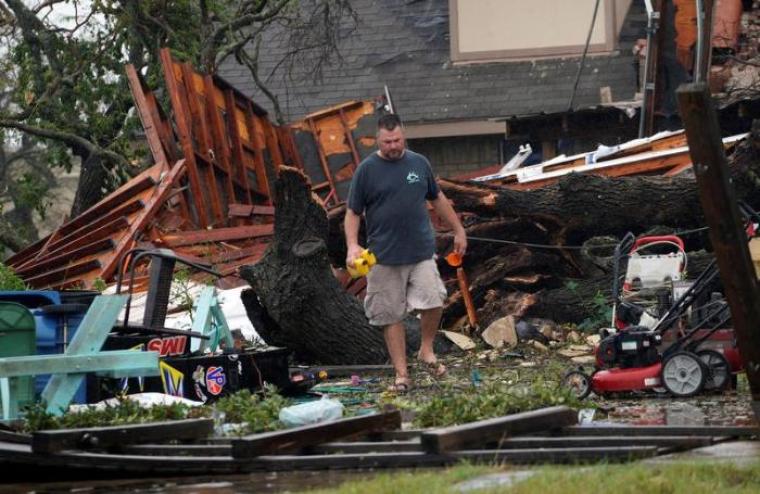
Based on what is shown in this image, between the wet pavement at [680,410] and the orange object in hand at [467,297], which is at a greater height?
the orange object in hand at [467,297]

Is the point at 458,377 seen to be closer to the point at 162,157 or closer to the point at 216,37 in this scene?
the point at 162,157

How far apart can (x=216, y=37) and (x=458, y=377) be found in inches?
504

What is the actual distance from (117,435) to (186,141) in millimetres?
12342

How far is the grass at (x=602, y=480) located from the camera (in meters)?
5.52

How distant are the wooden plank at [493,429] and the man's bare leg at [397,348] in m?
3.73

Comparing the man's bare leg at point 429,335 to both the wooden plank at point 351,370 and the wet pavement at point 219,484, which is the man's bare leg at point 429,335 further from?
the wet pavement at point 219,484

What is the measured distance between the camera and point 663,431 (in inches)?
274

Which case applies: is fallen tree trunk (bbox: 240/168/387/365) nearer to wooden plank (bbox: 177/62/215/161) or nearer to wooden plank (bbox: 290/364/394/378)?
wooden plank (bbox: 290/364/394/378)

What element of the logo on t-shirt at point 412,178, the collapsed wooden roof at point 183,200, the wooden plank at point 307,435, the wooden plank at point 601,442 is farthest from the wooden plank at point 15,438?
the collapsed wooden roof at point 183,200

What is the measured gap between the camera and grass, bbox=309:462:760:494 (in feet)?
18.1

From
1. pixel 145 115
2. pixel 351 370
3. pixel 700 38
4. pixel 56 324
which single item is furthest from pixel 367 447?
pixel 145 115

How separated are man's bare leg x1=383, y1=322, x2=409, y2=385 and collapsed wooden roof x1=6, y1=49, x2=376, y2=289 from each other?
6536mm

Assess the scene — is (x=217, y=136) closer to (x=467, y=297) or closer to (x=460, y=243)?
(x=467, y=297)

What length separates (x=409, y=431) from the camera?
23.8ft
